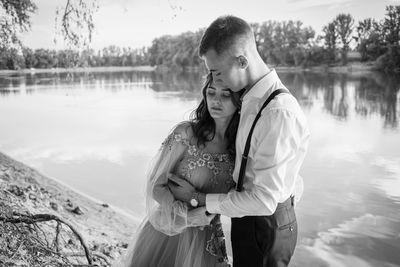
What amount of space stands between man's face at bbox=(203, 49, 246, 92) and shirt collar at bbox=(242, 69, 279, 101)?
6 cm

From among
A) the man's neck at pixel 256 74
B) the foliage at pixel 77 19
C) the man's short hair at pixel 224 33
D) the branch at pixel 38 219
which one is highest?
the foliage at pixel 77 19

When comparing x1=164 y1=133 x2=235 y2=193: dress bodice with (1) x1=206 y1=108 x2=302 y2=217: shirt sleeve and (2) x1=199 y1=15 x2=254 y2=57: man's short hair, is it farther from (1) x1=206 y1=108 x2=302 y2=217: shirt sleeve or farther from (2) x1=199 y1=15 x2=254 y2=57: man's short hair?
(2) x1=199 y1=15 x2=254 y2=57: man's short hair

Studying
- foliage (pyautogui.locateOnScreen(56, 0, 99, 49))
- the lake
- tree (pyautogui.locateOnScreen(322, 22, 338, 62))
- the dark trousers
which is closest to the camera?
the dark trousers

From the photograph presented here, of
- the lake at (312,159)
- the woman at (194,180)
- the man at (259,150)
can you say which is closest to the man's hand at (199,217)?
the woman at (194,180)

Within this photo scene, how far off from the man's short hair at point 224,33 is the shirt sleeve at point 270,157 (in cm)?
38

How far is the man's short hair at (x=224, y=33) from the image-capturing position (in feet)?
5.79

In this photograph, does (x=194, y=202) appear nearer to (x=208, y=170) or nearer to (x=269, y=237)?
(x=208, y=170)

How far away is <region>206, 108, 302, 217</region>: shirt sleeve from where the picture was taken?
5.23 ft

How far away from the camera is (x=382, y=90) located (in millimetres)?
24484

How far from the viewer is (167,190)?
2.26m

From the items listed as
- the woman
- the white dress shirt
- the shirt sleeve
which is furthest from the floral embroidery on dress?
the shirt sleeve

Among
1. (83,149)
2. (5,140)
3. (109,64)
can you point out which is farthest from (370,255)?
(109,64)

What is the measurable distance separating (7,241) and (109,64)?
104096 mm

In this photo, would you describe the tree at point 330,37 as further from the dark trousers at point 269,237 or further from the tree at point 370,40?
the dark trousers at point 269,237
